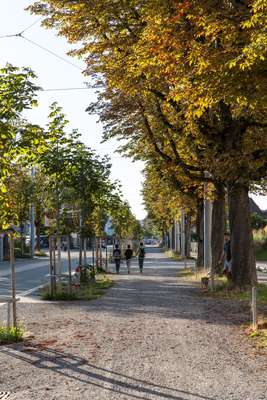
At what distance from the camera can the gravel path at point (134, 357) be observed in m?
6.92

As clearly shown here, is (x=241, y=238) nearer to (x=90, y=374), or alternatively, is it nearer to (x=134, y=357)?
(x=134, y=357)

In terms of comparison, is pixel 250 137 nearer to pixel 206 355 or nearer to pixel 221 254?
pixel 221 254

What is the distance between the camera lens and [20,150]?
1015 centimetres

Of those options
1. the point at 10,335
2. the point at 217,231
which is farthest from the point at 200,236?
the point at 10,335

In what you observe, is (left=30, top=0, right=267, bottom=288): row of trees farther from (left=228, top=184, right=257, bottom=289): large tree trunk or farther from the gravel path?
the gravel path

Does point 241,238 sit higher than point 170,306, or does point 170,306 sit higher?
point 241,238

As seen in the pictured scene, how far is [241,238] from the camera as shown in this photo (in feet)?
62.6

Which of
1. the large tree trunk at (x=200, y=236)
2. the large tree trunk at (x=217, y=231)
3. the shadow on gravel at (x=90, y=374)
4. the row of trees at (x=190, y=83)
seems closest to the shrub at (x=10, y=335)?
the shadow on gravel at (x=90, y=374)

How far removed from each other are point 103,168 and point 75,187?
4.07 meters

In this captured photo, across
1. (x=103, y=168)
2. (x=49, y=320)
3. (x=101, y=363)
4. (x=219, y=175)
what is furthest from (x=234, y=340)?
(x=103, y=168)

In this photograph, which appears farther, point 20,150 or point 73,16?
point 73,16

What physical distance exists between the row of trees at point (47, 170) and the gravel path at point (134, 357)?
2215mm

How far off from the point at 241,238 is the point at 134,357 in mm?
10851

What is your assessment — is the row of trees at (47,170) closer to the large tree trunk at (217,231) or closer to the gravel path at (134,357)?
the gravel path at (134,357)
